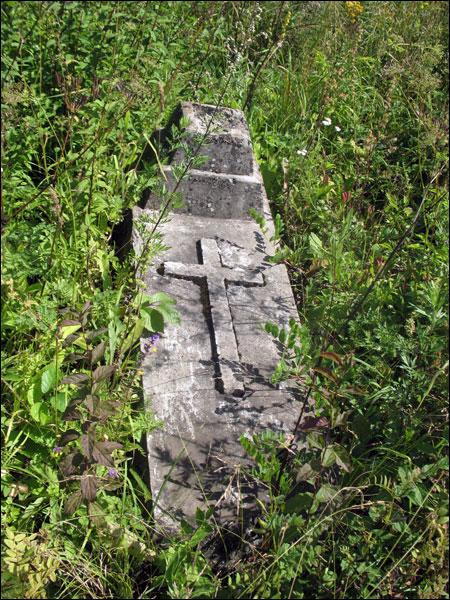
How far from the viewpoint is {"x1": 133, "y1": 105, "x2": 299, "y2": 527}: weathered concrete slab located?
273 centimetres

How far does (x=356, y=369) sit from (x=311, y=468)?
0.83m

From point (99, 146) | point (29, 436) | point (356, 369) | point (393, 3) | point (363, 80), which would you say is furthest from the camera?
point (393, 3)

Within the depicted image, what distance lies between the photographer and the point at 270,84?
5.45m

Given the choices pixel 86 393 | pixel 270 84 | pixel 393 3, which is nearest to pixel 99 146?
pixel 86 393

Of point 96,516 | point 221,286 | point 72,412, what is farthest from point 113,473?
point 221,286

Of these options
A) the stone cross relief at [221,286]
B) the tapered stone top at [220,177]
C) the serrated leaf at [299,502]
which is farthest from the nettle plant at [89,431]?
the tapered stone top at [220,177]

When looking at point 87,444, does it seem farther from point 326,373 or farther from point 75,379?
point 326,373

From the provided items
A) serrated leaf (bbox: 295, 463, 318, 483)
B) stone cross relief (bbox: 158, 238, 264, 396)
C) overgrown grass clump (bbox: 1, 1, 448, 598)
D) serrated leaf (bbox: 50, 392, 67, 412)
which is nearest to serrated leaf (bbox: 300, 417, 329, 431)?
overgrown grass clump (bbox: 1, 1, 448, 598)

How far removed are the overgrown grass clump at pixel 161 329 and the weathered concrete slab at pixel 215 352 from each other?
0.11 meters

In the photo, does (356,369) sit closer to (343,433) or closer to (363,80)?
(343,433)

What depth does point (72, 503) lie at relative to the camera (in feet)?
8.20

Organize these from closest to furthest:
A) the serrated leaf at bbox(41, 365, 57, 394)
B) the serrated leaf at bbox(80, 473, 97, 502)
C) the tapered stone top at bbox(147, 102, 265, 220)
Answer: the serrated leaf at bbox(80, 473, 97, 502)
the serrated leaf at bbox(41, 365, 57, 394)
the tapered stone top at bbox(147, 102, 265, 220)

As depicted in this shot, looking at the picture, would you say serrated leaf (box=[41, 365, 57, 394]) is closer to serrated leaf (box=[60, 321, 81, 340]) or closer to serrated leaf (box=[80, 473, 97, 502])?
serrated leaf (box=[60, 321, 81, 340])

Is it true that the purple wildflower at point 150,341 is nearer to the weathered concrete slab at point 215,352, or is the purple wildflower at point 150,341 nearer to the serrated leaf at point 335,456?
the weathered concrete slab at point 215,352
